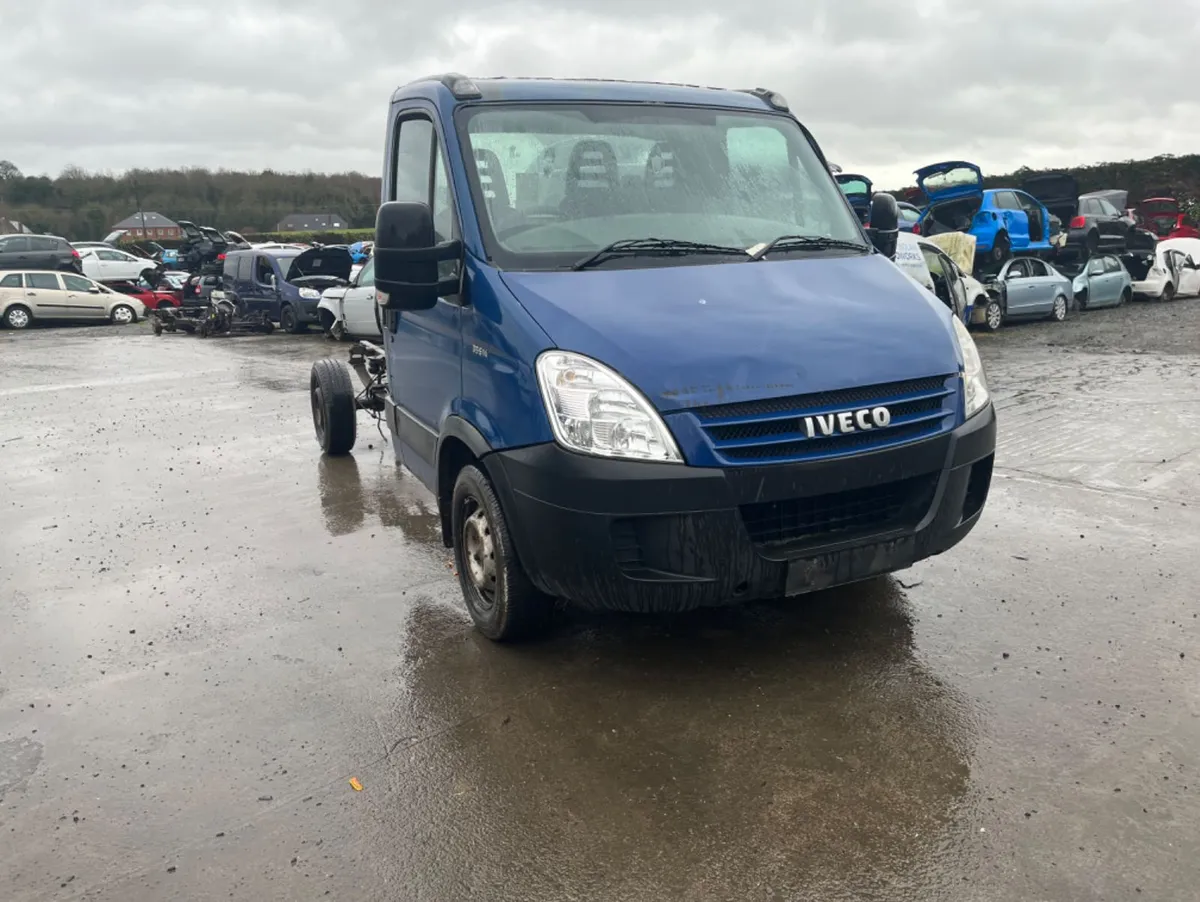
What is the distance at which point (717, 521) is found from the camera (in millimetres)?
3570

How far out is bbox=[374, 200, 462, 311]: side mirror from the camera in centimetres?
424

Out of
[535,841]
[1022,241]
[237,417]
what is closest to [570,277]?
[535,841]

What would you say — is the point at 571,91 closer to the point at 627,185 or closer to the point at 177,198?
the point at 627,185

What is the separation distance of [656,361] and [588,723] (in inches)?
53.4

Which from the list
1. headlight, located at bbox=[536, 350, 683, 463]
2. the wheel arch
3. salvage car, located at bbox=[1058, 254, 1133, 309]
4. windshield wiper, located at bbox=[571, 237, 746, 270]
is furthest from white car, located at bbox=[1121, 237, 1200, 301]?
→ headlight, located at bbox=[536, 350, 683, 463]

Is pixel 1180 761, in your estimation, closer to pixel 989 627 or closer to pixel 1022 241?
pixel 989 627

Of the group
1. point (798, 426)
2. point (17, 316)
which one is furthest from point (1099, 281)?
point (17, 316)

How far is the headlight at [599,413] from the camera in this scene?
3559 mm

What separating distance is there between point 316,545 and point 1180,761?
4569 mm

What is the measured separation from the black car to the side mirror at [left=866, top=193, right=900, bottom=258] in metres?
30.2

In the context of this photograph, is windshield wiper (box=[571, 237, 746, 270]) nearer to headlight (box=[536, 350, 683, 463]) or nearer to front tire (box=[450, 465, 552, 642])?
headlight (box=[536, 350, 683, 463])

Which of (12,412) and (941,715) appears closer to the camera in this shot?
(941,715)

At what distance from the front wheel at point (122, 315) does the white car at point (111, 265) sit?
7.16 m

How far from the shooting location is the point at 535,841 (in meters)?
3.03
